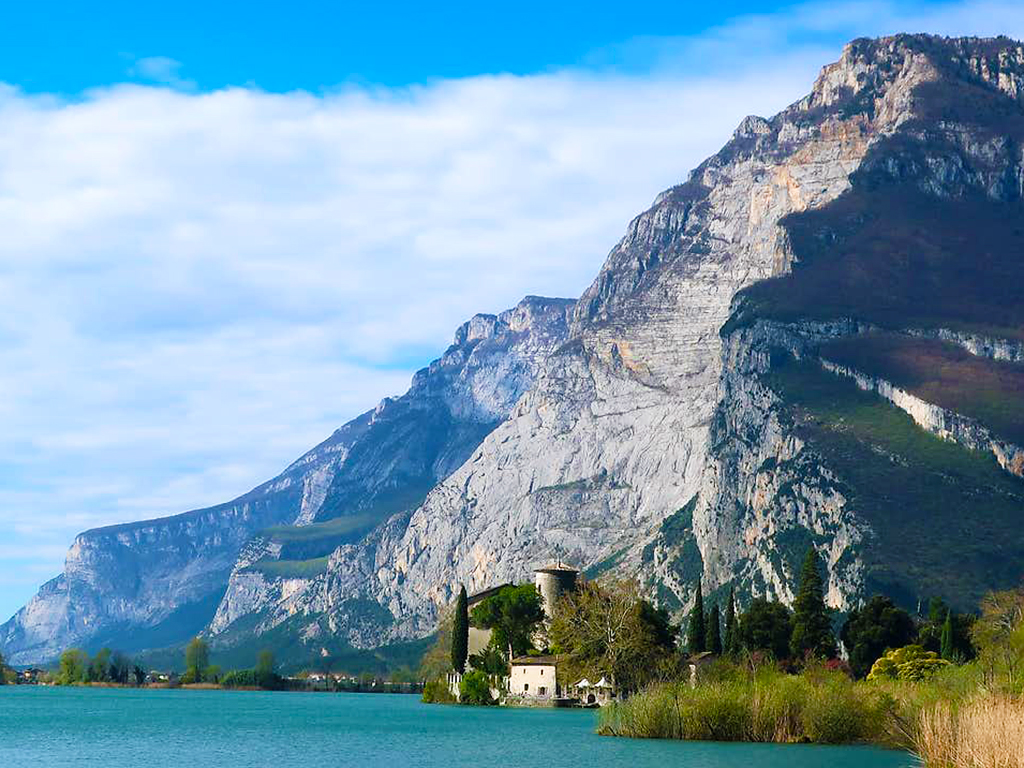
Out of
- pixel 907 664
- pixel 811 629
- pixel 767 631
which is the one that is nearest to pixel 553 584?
pixel 767 631

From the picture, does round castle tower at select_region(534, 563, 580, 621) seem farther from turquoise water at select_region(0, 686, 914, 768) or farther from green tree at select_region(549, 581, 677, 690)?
turquoise water at select_region(0, 686, 914, 768)

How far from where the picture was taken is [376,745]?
301ft

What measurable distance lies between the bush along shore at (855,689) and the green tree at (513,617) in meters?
19.7

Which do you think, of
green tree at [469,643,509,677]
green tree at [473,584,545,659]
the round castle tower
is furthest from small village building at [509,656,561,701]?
the round castle tower

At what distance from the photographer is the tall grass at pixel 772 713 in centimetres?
7981

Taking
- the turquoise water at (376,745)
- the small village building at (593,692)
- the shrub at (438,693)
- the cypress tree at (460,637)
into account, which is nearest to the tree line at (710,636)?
the small village building at (593,692)

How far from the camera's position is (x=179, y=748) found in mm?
90875

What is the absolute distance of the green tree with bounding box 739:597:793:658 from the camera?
144m

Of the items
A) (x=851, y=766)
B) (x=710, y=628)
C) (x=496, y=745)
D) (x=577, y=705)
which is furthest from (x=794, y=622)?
(x=851, y=766)

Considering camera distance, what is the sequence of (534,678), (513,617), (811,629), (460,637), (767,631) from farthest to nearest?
(460,637)
(513,617)
(534,678)
(767,631)
(811,629)

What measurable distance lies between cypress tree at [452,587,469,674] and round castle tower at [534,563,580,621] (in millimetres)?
8803

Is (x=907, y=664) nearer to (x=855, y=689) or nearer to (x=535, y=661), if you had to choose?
(x=855, y=689)

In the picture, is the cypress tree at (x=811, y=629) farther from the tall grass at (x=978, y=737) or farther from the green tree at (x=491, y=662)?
the tall grass at (x=978, y=737)

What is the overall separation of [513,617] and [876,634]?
1602 inches
